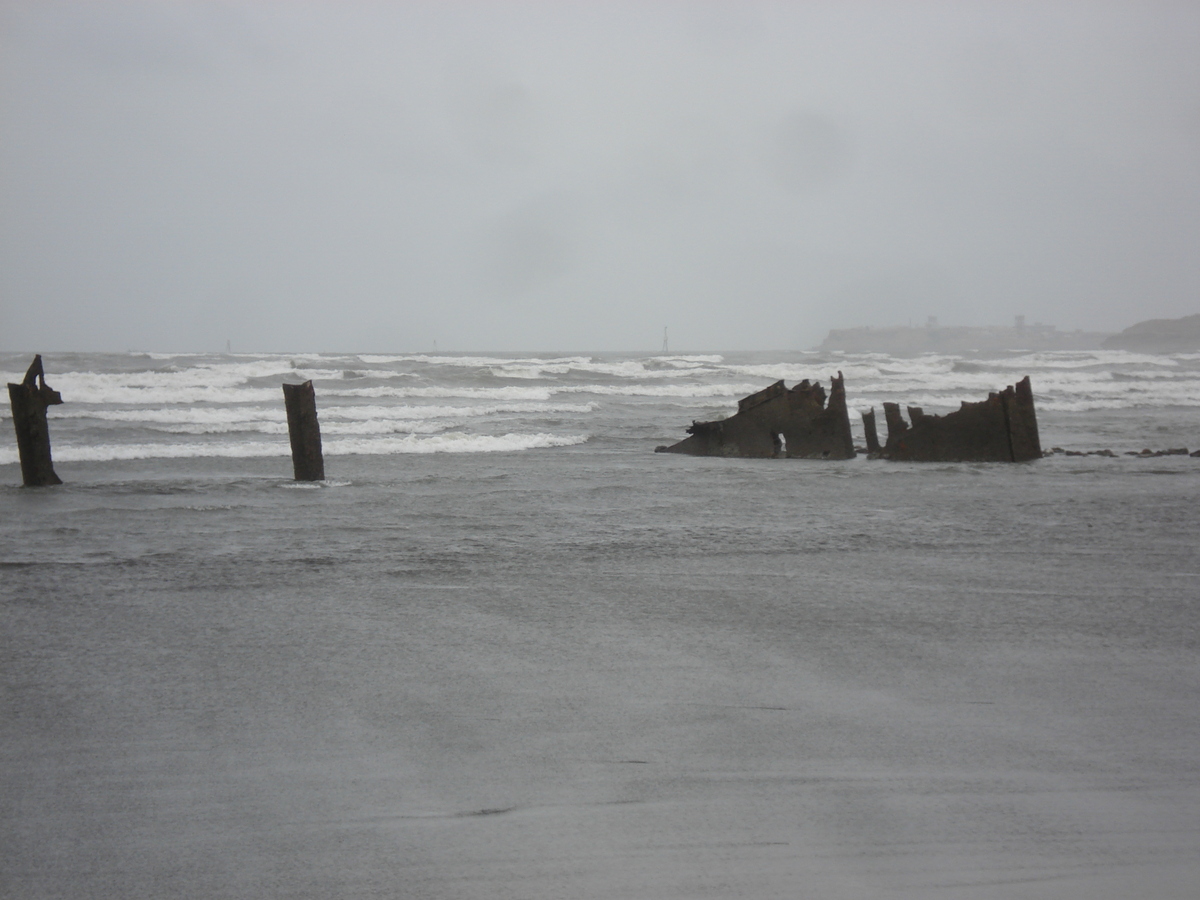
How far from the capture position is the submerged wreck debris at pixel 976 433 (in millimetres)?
12578

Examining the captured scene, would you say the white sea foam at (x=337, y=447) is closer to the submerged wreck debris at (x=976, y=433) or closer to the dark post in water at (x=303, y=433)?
the dark post in water at (x=303, y=433)

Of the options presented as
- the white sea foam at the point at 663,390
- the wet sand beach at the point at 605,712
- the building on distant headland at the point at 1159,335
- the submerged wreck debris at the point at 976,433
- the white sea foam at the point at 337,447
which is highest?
the building on distant headland at the point at 1159,335

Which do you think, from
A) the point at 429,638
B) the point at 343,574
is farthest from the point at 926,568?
the point at 343,574

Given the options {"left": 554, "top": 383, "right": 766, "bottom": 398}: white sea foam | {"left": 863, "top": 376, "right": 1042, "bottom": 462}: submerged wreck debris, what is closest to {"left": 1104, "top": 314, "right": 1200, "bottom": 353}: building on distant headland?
{"left": 554, "top": 383, "right": 766, "bottom": 398}: white sea foam

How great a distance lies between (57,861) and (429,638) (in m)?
2.29

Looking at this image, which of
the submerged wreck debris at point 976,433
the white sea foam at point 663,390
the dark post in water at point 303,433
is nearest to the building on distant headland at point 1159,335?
the white sea foam at point 663,390

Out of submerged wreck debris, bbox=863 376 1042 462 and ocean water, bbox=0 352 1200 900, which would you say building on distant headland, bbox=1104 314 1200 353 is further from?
ocean water, bbox=0 352 1200 900

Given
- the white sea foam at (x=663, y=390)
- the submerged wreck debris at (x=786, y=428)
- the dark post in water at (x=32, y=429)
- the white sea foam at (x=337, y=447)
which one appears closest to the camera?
the dark post in water at (x=32, y=429)

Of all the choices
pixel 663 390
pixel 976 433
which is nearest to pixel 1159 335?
pixel 663 390

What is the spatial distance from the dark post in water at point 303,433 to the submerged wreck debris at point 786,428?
5352 millimetres

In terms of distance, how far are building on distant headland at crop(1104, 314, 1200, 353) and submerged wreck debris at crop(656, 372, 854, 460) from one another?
103 meters

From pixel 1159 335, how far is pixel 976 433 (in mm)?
118155

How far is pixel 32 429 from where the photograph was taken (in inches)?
429

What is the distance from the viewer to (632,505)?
371 inches
